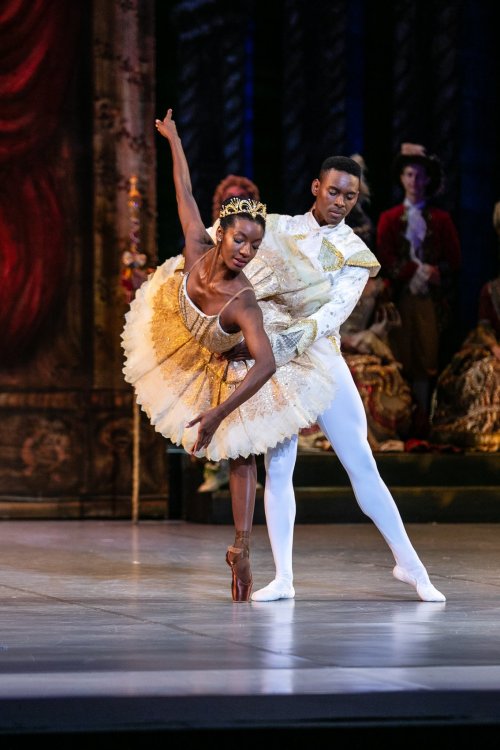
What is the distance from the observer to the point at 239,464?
5.46 metres

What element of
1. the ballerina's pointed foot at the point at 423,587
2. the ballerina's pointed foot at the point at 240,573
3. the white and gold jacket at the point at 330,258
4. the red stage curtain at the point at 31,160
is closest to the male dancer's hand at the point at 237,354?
the white and gold jacket at the point at 330,258

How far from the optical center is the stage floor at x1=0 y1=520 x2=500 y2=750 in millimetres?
3371

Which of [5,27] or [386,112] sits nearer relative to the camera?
[5,27]

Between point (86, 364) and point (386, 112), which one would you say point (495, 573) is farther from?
point (386, 112)

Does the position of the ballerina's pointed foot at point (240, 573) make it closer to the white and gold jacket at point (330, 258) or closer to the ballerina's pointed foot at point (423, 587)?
the ballerina's pointed foot at point (423, 587)

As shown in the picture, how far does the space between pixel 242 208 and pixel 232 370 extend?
22.3 inches

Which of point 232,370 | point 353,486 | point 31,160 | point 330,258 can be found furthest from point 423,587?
point 31,160

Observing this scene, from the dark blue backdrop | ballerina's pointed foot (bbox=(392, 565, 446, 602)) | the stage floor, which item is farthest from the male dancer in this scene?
the dark blue backdrop

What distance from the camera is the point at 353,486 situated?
5.56 m

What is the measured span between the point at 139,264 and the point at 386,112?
4.07 m

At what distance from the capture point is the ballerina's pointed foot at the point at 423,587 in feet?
18.3

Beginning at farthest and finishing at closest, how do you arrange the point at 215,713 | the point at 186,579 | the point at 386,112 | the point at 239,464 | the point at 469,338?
the point at 386,112 < the point at 469,338 < the point at 186,579 < the point at 239,464 < the point at 215,713

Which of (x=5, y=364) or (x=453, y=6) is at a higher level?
(x=453, y=6)

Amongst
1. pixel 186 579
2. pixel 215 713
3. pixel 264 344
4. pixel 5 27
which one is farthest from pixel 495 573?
pixel 5 27
